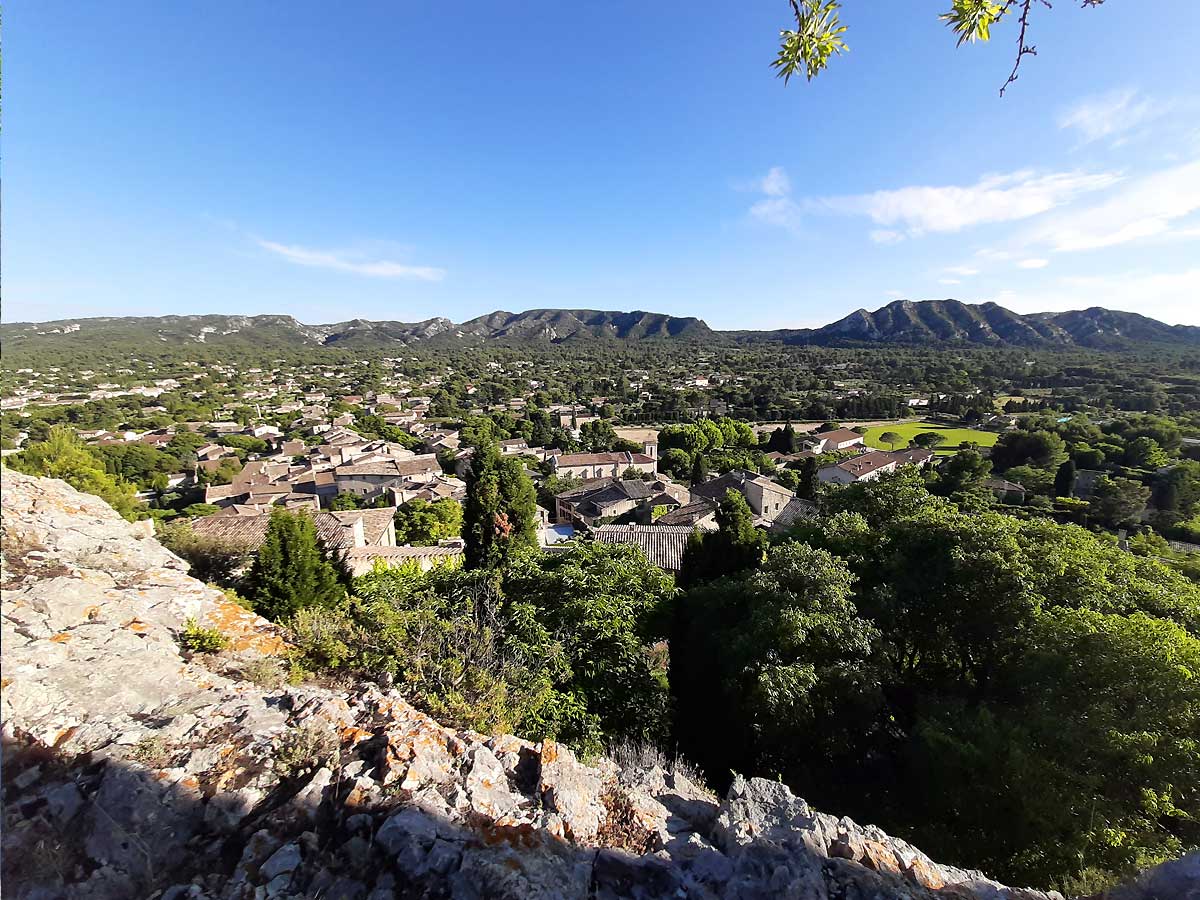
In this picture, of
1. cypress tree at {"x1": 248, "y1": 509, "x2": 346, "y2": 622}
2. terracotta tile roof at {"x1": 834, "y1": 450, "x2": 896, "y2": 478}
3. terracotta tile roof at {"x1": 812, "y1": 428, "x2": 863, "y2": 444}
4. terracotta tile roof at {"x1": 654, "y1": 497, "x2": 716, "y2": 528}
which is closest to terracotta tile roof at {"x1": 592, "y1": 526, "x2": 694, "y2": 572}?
terracotta tile roof at {"x1": 654, "y1": 497, "x2": 716, "y2": 528}

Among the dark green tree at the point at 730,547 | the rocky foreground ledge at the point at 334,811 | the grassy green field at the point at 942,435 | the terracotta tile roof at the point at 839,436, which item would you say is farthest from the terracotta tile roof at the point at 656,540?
the terracotta tile roof at the point at 839,436

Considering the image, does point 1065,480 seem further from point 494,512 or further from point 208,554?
point 208,554

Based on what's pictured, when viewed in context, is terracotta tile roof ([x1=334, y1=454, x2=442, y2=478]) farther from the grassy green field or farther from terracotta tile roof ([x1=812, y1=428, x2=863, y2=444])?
the grassy green field

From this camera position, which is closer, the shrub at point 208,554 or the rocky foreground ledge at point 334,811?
the rocky foreground ledge at point 334,811

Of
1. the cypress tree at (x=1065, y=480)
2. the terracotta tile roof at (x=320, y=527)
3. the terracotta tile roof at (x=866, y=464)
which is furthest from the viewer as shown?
the terracotta tile roof at (x=866, y=464)

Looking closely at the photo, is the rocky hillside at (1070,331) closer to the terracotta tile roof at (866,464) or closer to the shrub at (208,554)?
the terracotta tile roof at (866,464)

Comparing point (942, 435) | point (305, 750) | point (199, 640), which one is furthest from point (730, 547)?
point (942, 435)
